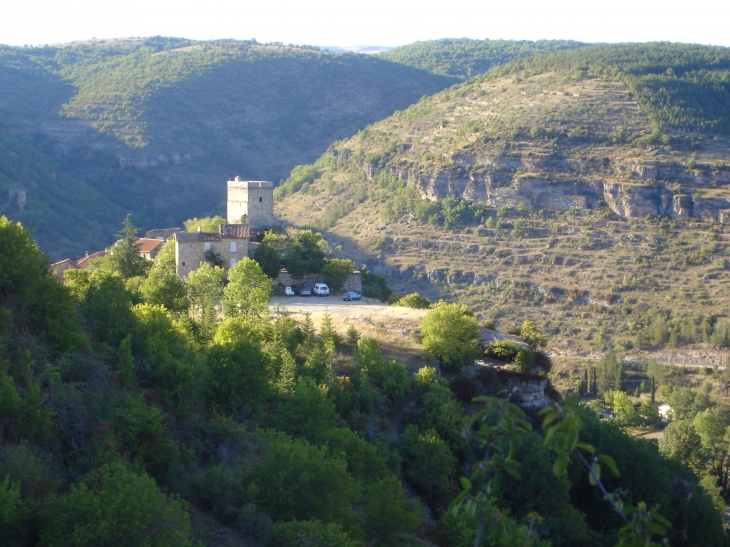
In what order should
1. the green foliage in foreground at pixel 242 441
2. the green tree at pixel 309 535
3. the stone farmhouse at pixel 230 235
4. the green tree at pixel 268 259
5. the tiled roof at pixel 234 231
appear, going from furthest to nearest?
the green tree at pixel 268 259 → the tiled roof at pixel 234 231 → the stone farmhouse at pixel 230 235 → the green tree at pixel 309 535 → the green foliage in foreground at pixel 242 441

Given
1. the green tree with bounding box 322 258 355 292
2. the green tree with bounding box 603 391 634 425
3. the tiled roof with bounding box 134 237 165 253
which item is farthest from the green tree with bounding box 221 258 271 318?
the green tree with bounding box 603 391 634 425

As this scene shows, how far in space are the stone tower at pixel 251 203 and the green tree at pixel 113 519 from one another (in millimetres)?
26371

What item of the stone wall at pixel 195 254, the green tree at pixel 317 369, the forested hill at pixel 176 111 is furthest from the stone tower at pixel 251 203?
the forested hill at pixel 176 111

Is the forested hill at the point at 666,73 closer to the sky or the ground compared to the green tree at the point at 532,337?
closer to the sky

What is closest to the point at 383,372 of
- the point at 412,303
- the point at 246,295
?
the point at 246,295

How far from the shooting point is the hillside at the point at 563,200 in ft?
210

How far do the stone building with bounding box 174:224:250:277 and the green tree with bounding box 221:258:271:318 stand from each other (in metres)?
4.86

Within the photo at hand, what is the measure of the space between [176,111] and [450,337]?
Result: 306ft

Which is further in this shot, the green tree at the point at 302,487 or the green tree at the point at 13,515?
the green tree at the point at 302,487

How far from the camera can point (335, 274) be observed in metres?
35.8

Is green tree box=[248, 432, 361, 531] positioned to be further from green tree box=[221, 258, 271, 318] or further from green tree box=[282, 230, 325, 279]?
green tree box=[282, 230, 325, 279]

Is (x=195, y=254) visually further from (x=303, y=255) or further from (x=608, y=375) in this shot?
(x=608, y=375)

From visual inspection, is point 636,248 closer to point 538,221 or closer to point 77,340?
point 538,221

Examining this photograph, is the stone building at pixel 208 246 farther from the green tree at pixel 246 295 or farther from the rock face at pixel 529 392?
the rock face at pixel 529 392
